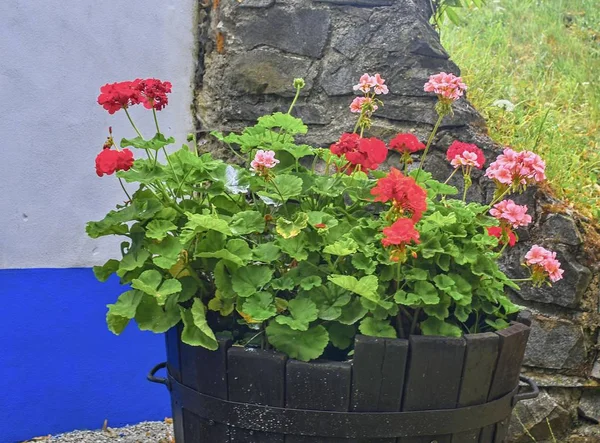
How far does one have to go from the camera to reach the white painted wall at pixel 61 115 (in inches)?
92.9

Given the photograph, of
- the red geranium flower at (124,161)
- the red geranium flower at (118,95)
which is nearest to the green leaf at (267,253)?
the red geranium flower at (124,161)

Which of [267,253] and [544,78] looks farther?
[544,78]

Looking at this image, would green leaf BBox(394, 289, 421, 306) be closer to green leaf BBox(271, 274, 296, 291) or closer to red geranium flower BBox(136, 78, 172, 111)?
green leaf BBox(271, 274, 296, 291)

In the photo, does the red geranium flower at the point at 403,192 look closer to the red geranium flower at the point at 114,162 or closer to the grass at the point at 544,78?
the red geranium flower at the point at 114,162

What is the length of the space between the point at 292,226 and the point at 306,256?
2.8 inches

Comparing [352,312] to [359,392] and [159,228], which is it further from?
[159,228]

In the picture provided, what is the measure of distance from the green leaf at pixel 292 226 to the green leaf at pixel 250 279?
9 centimetres

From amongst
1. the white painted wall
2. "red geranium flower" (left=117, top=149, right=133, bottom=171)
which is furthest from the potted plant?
the white painted wall

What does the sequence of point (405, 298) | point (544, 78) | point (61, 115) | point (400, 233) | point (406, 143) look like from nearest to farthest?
point (400, 233) → point (405, 298) → point (406, 143) → point (61, 115) → point (544, 78)

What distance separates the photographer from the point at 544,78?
3695 mm

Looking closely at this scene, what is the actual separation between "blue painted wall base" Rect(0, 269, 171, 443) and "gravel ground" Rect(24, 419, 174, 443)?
0.08 feet

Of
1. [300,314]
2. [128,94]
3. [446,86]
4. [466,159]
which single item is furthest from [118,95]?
[466,159]

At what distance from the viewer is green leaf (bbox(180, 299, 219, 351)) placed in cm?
141

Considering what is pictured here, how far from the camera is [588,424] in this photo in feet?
8.66
